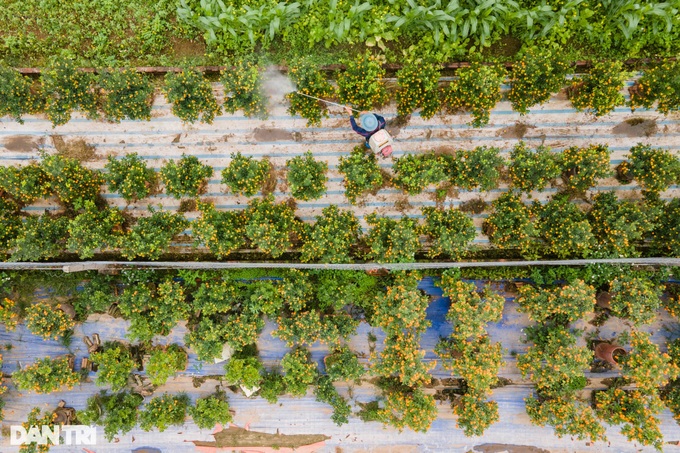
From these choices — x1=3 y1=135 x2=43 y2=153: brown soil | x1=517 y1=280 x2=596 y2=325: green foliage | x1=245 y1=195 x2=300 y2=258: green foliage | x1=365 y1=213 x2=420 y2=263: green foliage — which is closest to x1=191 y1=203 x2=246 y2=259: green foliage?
x1=245 y1=195 x2=300 y2=258: green foliage

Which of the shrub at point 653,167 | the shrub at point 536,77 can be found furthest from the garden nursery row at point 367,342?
the shrub at point 536,77

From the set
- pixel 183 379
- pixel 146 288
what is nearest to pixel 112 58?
pixel 146 288

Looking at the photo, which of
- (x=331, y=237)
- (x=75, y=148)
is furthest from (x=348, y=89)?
(x=75, y=148)

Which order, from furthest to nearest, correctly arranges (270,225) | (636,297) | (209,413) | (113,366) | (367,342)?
(367,342) → (209,413) → (113,366) → (270,225) → (636,297)

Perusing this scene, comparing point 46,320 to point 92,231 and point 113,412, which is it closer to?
point 92,231

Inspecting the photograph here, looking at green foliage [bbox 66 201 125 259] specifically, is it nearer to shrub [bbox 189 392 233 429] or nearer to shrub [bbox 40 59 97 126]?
shrub [bbox 40 59 97 126]

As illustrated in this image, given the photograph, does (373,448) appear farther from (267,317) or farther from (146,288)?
(146,288)
